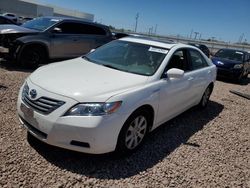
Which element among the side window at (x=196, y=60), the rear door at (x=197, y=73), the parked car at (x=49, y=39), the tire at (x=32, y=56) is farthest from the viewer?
the tire at (x=32, y=56)

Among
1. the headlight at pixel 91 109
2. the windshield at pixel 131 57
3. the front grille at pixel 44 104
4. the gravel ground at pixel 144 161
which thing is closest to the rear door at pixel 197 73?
the gravel ground at pixel 144 161

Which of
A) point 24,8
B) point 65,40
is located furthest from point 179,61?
point 24,8

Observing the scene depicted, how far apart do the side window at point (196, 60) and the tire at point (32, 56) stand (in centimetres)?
516

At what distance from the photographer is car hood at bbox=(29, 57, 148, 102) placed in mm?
3336

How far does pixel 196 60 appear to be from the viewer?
18.9ft

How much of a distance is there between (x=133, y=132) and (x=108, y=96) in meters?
0.73

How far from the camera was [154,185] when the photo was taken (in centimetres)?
335

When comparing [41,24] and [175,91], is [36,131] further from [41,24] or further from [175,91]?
[41,24]

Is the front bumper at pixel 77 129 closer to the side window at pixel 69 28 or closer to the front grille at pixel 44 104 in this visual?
the front grille at pixel 44 104

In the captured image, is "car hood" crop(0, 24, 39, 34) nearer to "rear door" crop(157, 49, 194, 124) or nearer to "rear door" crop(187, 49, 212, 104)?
"rear door" crop(187, 49, 212, 104)

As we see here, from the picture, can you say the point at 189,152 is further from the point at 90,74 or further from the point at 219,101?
the point at 219,101

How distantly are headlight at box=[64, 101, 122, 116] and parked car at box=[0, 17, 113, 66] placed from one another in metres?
5.86

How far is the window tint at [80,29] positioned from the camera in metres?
9.53

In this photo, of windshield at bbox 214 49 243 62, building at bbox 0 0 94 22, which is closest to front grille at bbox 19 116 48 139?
windshield at bbox 214 49 243 62
